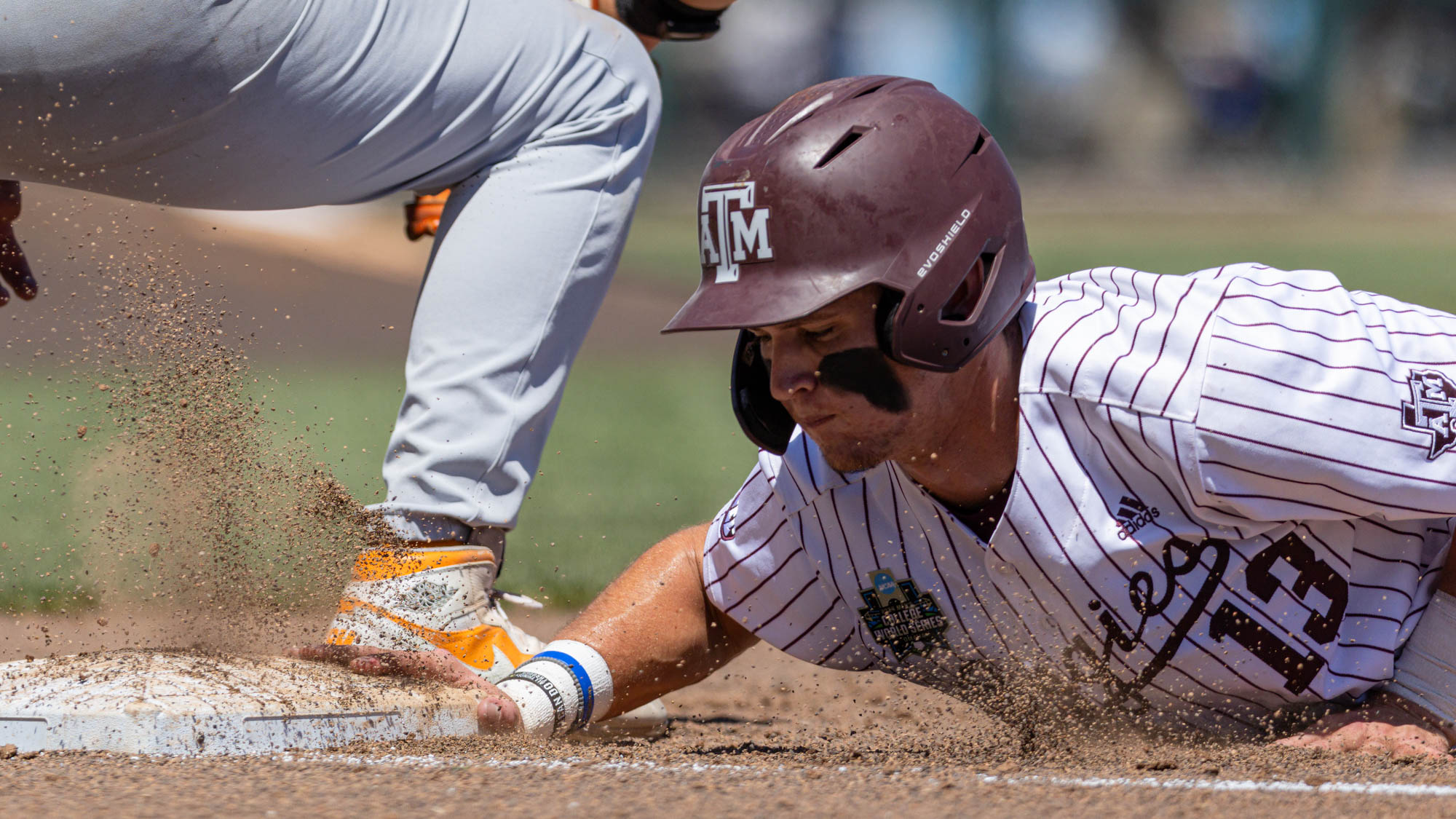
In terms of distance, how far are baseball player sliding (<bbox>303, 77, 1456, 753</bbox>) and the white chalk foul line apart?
0.30 meters

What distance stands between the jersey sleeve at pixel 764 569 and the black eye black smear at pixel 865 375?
0.44 meters

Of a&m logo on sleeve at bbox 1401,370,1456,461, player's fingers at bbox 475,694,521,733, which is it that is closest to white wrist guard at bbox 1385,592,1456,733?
a&m logo on sleeve at bbox 1401,370,1456,461

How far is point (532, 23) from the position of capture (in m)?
2.74

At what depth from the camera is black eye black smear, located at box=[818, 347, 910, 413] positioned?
2299 mm

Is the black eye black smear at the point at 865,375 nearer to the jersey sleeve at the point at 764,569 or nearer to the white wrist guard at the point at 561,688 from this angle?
the jersey sleeve at the point at 764,569

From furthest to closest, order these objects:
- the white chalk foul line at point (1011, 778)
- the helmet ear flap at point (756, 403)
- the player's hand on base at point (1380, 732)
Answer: the helmet ear flap at point (756, 403) < the player's hand on base at point (1380, 732) < the white chalk foul line at point (1011, 778)

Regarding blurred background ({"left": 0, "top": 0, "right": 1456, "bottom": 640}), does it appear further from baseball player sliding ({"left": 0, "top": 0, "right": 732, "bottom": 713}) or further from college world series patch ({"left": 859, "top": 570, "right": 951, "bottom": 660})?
college world series patch ({"left": 859, "top": 570, "right": 951, "bottom": 660})

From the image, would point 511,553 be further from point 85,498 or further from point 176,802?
point 176,802

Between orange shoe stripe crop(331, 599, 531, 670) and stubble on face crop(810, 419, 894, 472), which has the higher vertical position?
→ stubble on face crop(810, 419, 894, 472)

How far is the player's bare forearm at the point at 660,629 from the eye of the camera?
2828 millimetres

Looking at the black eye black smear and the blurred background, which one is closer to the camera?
the black eye black smear

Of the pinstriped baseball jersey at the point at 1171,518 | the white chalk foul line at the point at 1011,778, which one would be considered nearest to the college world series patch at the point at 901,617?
the pinstriped baseball jersey at the point at 1171,518

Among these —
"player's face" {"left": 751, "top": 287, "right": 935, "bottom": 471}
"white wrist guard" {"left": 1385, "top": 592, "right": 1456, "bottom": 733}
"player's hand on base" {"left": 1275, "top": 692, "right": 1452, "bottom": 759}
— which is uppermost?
"player's face" {"left": 751, "top": 287, "right": 935, "bottom": 471}

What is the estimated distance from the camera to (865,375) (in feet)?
7.57
